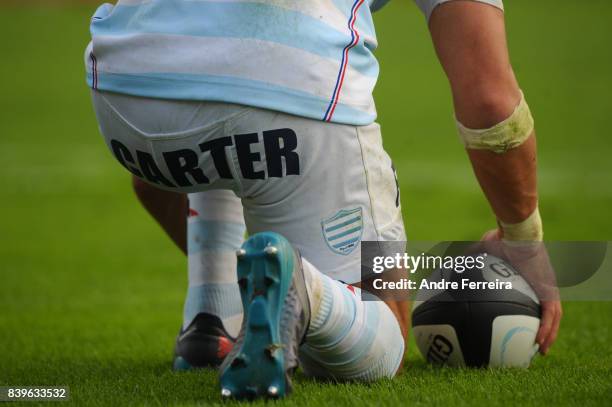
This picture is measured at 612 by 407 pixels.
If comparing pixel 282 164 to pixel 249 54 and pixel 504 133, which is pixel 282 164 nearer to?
pixel 249 54

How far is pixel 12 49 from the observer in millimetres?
21656

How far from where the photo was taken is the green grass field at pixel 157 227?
2686mm

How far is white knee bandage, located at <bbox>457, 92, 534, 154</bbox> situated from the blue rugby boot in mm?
853

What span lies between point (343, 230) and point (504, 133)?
54 cm

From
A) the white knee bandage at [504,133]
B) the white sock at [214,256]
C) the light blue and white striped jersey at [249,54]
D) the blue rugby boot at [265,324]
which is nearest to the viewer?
the blue rugby boot at [265,324]

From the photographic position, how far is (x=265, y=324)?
218 centimetres

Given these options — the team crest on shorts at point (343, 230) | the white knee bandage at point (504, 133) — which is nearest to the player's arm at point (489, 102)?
the white knee bandage at point (504, 133)

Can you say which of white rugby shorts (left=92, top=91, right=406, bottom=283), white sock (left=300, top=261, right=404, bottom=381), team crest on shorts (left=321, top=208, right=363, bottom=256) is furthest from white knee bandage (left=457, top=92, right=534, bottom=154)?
white sock (left=300, top=261, right=404, bottom=381)

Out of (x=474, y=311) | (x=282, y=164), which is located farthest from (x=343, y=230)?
(x=474, y=311)

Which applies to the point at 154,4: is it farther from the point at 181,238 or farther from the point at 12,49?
the point at 12,49

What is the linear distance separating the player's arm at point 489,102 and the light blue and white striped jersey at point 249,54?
282mm

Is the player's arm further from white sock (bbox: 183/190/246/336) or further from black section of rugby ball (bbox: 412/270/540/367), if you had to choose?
white sock (bbox: 183/190/246/336)

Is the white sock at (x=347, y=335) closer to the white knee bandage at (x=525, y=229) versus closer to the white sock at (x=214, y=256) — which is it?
the white knee bandage at (x=525, y=229)

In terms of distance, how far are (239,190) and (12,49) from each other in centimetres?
2007
